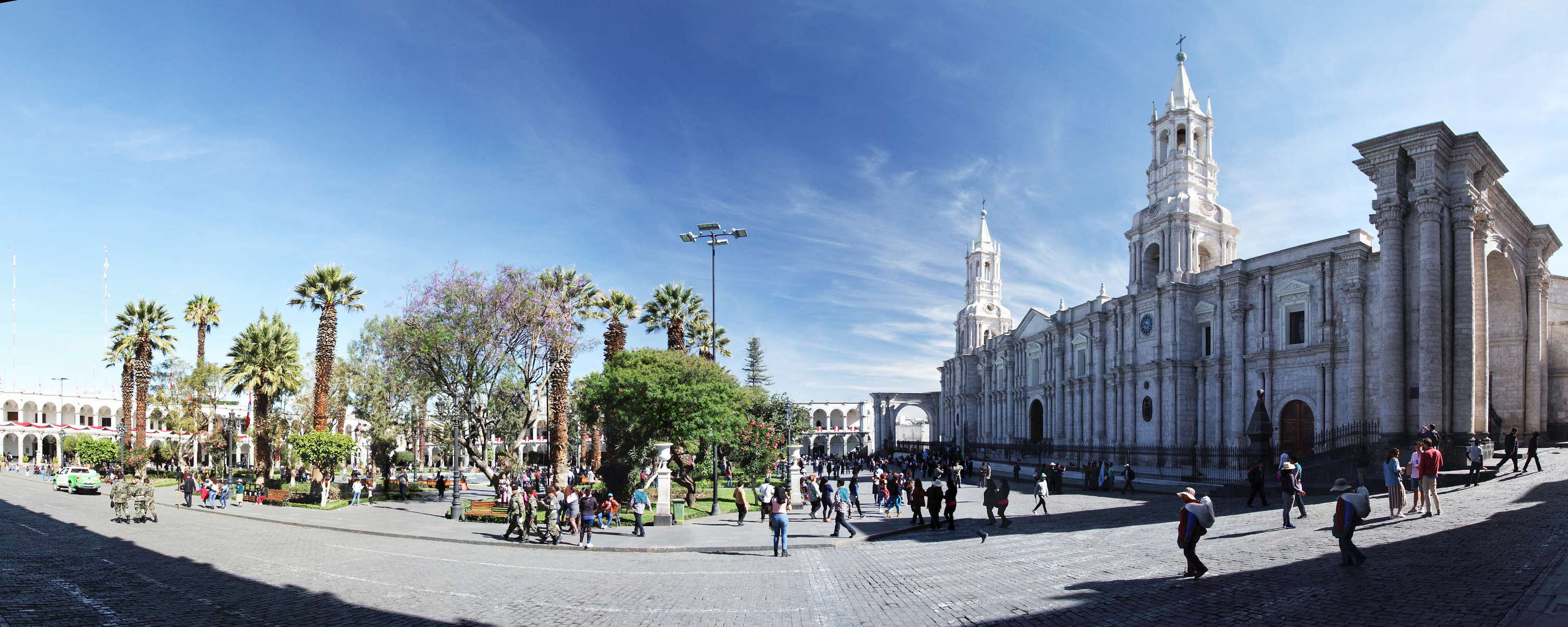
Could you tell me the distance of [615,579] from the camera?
12.4 m

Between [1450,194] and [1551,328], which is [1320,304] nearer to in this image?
[1551,328]

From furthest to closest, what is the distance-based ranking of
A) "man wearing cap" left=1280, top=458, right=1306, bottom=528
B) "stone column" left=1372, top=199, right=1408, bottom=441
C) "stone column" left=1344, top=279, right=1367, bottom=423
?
"stone column" left=1344, top=279, right=1367, bottom=423 → "stone column" left=1372, top=199, right=1408, bottom=441 → "man wearing cap" left=1280, top=458, right=1306, bottom=528

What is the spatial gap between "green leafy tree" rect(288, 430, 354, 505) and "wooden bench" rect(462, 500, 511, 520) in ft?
30.9

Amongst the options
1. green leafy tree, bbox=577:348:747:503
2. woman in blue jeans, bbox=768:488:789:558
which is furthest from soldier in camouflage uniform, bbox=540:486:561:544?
green leafy tree, bbox=577:348:747:503

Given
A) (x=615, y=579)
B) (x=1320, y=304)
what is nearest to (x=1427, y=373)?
(x=1320, y=304)

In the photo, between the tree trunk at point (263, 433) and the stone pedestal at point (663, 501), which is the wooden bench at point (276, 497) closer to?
the tree trunk at point (263, 433)

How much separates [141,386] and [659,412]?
102ft

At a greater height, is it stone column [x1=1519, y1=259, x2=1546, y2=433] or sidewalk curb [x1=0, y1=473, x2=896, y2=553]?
stone column [x1=1519, y1=259, x2=1546, y2=433]

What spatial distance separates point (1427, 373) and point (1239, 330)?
1716 cm

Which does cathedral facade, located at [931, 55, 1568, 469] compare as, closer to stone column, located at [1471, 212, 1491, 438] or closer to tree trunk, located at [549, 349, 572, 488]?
stone column, located at [1471, 212, 1491, 438]

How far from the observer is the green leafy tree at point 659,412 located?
28.3m

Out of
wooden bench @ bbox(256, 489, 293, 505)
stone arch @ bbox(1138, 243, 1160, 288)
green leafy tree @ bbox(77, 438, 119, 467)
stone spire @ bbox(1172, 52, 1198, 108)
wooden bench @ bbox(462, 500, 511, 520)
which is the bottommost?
green leafy tree @ bbox(77, 438, 119, 467)

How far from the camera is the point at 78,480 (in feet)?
116

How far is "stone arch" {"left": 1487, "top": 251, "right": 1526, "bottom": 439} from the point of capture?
29.0 meters
